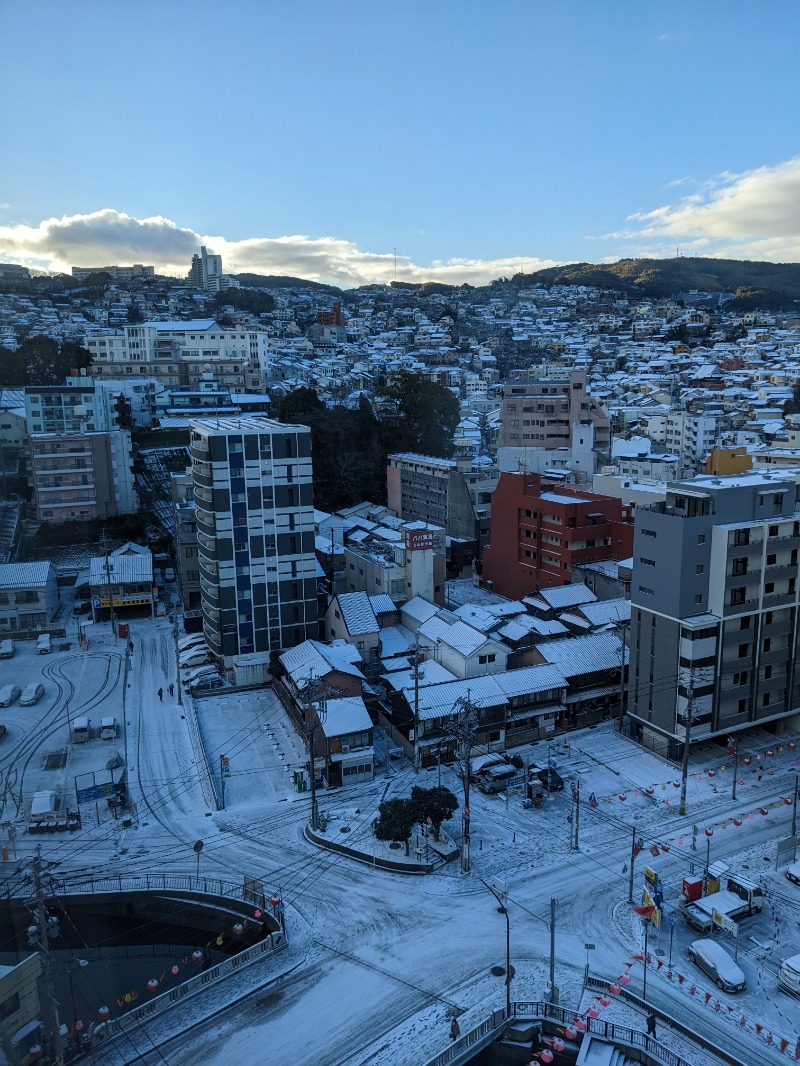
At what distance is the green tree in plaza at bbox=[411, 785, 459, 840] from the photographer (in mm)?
9773

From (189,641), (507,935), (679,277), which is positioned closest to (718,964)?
(507,935)

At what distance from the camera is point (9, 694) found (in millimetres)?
14641

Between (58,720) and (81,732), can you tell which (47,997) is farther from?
(58,720)

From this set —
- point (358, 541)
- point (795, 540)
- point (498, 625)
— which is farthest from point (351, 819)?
point (358, 541)

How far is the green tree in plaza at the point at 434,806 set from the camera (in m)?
9.77

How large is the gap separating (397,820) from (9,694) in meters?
8.98

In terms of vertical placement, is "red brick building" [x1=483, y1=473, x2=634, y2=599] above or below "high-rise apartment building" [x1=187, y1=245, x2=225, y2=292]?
below

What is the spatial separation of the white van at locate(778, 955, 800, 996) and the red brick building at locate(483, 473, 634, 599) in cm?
1056

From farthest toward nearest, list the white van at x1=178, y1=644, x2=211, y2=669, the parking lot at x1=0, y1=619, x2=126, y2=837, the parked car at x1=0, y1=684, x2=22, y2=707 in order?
the white van at x1=178, y1=644, x2=211, y2=669, the parked car at x1=0, y1=684, x2=22, y2=707, the parking lot at x1=0, y1=619, x2=126, y2=837

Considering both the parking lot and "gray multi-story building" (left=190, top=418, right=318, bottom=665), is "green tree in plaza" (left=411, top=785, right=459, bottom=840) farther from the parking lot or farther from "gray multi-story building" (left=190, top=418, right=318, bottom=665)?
"gray multi-story building" (left=190, top=418, right=318, bottom=665)

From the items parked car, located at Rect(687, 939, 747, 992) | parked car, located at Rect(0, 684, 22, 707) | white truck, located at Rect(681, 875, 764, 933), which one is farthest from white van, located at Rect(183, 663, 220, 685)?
parked car, located at Rect(687, 939, 747, 992)

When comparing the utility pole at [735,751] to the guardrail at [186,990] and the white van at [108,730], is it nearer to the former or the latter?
the guardrail at [186,990]


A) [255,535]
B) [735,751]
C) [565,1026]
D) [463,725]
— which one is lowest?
[565,1026]

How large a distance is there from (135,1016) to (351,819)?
4002mm
